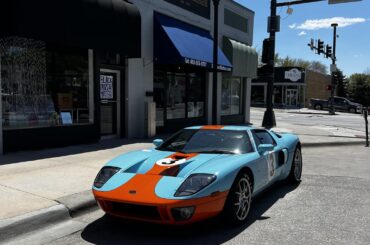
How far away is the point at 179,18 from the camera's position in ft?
50.1

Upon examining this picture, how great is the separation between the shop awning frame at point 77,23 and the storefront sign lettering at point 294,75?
4240 centimetres

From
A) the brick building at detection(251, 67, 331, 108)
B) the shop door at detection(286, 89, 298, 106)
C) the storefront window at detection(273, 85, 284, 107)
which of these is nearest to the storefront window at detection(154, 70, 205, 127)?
the brick building at detection(251, 67, 331, 108)

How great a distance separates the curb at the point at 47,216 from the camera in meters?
4.58

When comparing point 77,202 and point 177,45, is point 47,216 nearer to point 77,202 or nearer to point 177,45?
point 77,202

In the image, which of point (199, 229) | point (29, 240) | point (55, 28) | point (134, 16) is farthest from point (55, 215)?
point (134, 16)

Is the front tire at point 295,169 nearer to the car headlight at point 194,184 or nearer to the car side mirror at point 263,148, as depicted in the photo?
the car side mirror at point 263,148

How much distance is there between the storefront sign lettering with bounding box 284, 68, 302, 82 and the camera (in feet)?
169

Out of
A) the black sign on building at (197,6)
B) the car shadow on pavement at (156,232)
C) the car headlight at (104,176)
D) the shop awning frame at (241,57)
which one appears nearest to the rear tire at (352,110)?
the shop awning frame at (241,57)

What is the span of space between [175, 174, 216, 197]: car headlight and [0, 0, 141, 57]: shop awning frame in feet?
18.6

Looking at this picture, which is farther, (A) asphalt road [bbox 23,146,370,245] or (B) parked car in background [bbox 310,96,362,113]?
(B) parked car in background [bbox 310,96,362,113]

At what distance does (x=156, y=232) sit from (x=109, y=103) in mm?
8431

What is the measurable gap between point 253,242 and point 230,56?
592 inches

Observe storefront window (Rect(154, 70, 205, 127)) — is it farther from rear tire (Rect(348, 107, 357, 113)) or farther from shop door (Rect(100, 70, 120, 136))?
rear tire (Rect(348, 107, 357, 113))

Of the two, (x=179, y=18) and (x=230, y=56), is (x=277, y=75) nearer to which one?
(x=230, y=56)
